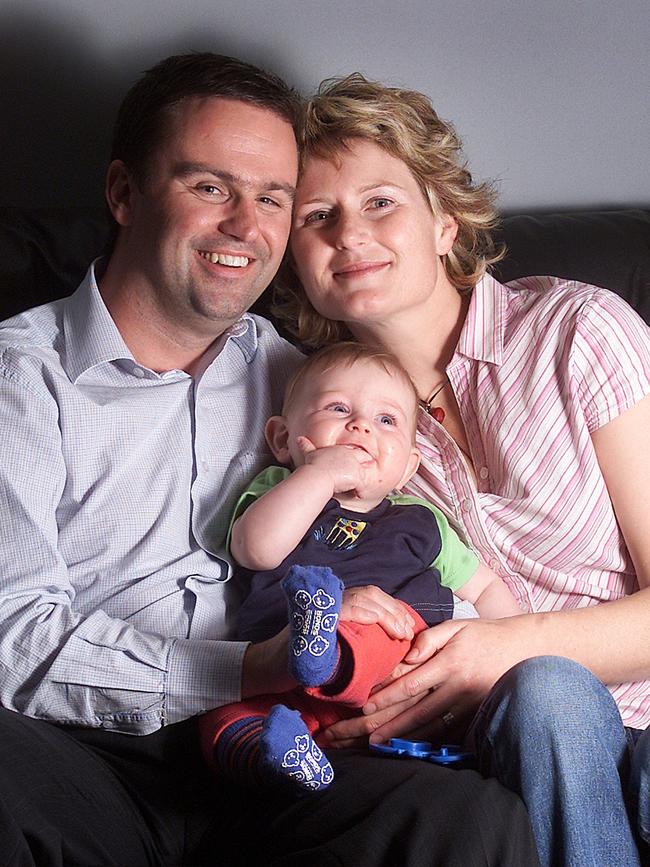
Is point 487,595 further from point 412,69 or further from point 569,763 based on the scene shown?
point 412,69

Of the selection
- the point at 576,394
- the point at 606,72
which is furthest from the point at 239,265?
the point at 606,72

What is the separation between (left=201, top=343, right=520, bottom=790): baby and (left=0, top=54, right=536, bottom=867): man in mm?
61

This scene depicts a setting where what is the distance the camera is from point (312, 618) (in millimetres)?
1381

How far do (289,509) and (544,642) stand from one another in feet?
1.39

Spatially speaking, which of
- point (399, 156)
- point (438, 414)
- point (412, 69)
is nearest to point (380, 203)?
point (399, 156)

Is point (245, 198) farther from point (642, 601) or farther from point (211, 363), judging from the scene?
point (642, 601)

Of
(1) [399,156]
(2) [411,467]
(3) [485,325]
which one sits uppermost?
(1) [399,156]

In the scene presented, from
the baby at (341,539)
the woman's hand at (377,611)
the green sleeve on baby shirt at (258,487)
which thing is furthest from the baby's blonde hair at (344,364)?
the woman's hand at (377,611)

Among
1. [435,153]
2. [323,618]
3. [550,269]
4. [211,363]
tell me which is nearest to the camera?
[323,618]

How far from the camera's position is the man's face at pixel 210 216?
5.95ft

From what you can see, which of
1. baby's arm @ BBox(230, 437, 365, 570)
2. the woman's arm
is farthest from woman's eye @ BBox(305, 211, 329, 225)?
the woman's arm

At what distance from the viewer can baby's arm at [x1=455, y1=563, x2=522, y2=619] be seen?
72.0 inches

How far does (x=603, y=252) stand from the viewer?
2.29 m

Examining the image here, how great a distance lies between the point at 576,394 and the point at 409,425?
27cm
